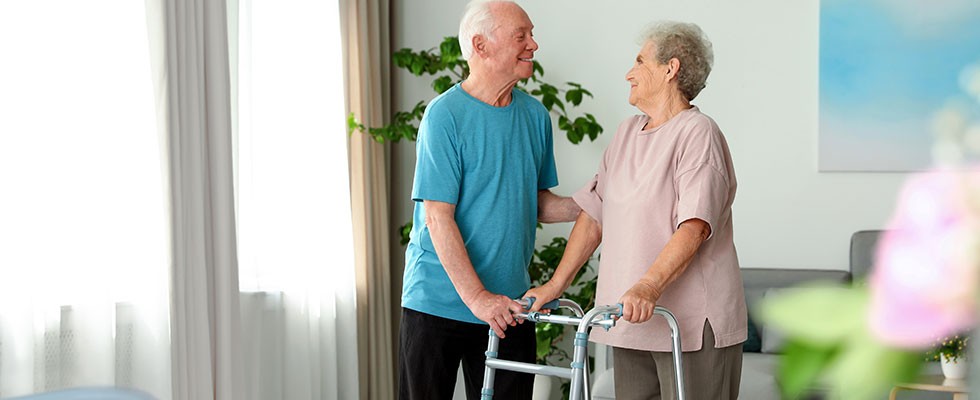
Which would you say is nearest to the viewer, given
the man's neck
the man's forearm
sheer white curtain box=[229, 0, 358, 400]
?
the man's forearm

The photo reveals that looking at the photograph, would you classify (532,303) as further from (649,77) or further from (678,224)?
(649,77)

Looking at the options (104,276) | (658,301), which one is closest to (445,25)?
(104,276)

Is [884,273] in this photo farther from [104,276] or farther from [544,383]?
[544,383]

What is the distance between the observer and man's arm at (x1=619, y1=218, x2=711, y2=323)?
2023 millimetres

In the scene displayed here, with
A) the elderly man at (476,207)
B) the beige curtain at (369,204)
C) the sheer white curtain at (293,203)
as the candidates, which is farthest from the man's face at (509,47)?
the beige curtain at (369,204)

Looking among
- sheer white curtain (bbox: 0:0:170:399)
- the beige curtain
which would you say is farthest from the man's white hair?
the beige curtain

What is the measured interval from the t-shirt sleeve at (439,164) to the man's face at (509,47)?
7.6 inches

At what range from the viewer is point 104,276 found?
314 cm

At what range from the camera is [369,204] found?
14.6ft

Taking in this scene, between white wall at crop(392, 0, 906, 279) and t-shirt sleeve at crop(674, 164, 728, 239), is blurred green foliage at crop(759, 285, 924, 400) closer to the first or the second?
t-shirt sleeve at crop(674, 164, 728, 239)

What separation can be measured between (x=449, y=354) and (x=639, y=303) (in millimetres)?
679

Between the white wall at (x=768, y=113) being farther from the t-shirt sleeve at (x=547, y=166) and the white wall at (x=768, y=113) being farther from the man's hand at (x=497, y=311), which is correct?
the man's hand at (x=497, y=311)

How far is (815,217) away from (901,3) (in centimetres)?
94

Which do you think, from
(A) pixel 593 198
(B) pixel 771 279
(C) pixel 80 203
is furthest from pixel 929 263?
(B) pixel 771 279
